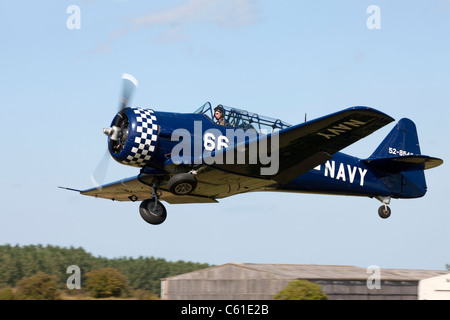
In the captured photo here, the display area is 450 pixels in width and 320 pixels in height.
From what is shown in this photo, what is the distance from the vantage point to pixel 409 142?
1698 centimetres

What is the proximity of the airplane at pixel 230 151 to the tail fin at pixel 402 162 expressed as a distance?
399 mm

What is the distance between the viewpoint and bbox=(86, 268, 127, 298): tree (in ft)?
55.1

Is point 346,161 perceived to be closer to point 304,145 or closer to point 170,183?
point 304,145

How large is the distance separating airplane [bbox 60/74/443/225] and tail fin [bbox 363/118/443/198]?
0.40 m

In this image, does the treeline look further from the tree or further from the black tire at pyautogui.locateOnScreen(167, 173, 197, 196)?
the black tire at pyautogui.locateOnScreen(167, 173, 197, 196)

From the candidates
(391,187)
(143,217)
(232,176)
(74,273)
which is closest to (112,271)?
(74,273)

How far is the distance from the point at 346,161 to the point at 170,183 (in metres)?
4.76

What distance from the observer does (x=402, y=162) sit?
15453mm

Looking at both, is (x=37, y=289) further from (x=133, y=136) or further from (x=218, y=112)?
(x=218, y=112)

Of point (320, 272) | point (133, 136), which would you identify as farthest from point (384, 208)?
point (133, 136)

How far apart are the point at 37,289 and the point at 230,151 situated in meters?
6.83

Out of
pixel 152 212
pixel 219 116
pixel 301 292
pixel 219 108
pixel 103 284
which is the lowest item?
pixel 301 292

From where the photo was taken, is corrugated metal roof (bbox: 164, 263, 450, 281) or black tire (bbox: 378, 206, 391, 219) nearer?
black tire (bbox: 378, 206, 391, 219)

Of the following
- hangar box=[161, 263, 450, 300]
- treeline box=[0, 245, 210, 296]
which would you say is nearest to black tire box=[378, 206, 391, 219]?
hangar box=[161, 263, 450, 300]
